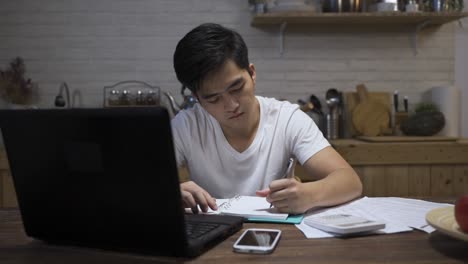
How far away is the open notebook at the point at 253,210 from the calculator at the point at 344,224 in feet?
0.25

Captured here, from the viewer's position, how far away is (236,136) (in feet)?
5.73

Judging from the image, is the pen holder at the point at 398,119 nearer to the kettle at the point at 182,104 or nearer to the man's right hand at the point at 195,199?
the kettle at the point at 182,104

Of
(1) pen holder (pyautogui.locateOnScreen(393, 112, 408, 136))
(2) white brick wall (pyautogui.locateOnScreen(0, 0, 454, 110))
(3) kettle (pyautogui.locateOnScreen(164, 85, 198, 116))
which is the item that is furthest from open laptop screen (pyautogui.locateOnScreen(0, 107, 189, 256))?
(1) pen holder (pyautogui.locateOnScreen(393, 112, 408, 136))

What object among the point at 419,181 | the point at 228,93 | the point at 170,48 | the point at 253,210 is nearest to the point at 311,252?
the point at 253,210

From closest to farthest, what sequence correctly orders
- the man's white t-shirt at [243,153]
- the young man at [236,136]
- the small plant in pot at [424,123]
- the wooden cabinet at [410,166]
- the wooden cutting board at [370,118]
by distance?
the young man at [236,136]
the man's white t-shirt at [243,153]
the wooden cabinet at [410,166]
the small plant in pot at [424,123]
the wooden cutting board at [370,118]

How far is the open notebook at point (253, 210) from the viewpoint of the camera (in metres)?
1.13

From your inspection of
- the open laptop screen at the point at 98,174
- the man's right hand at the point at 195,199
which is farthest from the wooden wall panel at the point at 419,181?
the open laptop screen at the point at 98,174

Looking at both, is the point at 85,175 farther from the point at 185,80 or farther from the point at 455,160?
the point at 455,160

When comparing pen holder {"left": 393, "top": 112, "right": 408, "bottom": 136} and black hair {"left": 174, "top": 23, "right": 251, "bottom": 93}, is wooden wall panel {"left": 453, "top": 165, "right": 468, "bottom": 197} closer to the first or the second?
pen holder {"left": 393, "top": 112, "right": 408, "bottom": 136}

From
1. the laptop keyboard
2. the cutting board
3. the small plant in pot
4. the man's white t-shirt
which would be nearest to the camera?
the laptop keyboard

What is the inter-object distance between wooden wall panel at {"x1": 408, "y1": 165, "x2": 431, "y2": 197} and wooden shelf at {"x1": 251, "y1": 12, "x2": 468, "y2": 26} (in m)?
0.93

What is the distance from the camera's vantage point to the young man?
1.39 meters

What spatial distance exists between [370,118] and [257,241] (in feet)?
7.41

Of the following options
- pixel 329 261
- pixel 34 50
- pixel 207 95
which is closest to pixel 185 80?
pixel 207 95
